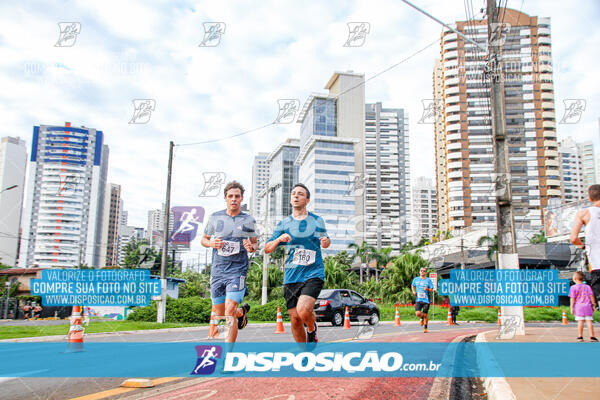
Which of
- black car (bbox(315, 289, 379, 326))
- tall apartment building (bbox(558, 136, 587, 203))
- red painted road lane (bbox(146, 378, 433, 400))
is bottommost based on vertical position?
black car (bbox(315, 289, 379, 326))

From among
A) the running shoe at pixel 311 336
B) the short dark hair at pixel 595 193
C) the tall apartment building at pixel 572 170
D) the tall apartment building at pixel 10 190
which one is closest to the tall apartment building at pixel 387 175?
the tall apartment building at pixel 572 170

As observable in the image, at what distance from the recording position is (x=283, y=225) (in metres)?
5.04

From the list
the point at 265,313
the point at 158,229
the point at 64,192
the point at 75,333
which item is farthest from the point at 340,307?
the point at 64,192

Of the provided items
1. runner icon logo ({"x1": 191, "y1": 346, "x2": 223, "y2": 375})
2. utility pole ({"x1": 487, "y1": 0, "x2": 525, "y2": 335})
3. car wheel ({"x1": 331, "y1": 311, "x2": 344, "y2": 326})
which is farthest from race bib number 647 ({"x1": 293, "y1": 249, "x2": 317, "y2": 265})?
car wheel ({"x1": 331, "y1": 311, "x2": 344, "y2": 326})

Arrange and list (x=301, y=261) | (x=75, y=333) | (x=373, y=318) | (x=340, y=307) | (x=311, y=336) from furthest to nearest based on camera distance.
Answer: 1. (x=373, y=318)
2. (x=340, y=307)
3. (x=75, y=333)
4. (x=311, y=336)
5. (x=301, y=261)

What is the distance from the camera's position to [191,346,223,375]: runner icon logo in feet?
16.0

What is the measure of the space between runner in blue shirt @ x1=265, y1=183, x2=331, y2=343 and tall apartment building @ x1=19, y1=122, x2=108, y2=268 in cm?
16180

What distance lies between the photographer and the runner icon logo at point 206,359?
4887 mm

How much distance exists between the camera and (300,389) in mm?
3986

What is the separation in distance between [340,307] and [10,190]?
446 feet

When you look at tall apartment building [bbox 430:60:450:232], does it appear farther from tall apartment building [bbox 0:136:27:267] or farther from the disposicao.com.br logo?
the disposicao.com.br logo

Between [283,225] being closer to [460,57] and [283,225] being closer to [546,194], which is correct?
[546,194]

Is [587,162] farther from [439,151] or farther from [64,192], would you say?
[64,192]

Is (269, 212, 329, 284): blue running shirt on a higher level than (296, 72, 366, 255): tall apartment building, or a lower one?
lower
